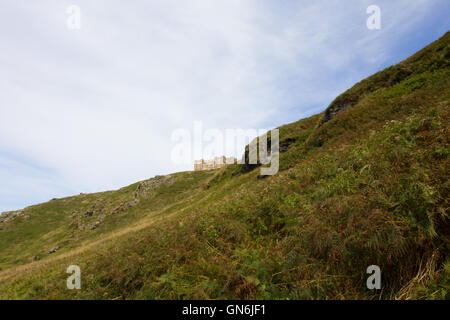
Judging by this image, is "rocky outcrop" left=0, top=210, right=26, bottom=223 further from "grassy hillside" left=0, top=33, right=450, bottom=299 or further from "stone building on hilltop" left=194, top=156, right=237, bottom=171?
"grassy hillside" left=0, top=33, right=450, bottom=299

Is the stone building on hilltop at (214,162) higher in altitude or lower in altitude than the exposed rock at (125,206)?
higher

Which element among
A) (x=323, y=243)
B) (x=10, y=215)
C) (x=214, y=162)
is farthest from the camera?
(x=214, y=162)

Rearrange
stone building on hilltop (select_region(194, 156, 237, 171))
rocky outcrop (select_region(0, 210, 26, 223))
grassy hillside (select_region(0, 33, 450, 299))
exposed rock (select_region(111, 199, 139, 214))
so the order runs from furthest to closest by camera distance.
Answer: stone building on hilltop (select_region(194, 156, 237, 171)) < rocky outcrop (select_region(0, 210, 26, 223)) < exposed rock (select_region(111, 199, 139, 214)) < grassy hillside (select_region(0, 33, 450, 299))

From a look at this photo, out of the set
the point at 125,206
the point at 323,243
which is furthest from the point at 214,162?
the point at 323,243

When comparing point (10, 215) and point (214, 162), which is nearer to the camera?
point (10, 215)

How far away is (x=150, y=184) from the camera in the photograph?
65.6 meters

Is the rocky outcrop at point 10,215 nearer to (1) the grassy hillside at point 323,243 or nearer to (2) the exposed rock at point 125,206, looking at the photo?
(2) the exposed rock at point 125,206

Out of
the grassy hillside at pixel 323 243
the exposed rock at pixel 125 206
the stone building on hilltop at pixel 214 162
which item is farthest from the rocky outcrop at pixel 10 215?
the grassy hillside at pixel 323 243

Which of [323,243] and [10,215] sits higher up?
[323,243]

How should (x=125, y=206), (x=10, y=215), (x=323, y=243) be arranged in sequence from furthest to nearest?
(x=10, y=215), (x=125, y=206), (x=323, y=243)

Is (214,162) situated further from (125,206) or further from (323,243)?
(323,243)

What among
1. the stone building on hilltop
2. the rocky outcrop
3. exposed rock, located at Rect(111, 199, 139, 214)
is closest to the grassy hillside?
exposed rock, located at Rect(111, 199, 139, 214)
